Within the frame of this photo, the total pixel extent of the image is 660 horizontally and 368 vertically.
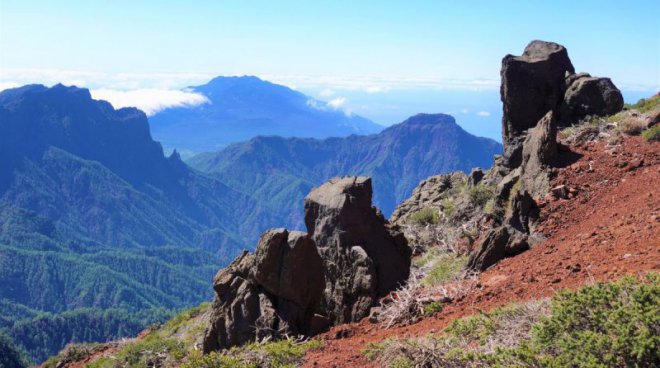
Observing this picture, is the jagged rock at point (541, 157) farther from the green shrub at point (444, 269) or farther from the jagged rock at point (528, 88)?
the jagged rock at point (528, 88)

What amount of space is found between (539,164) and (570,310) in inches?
482

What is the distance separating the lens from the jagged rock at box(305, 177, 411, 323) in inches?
571

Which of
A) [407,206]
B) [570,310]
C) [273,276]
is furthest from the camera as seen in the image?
[407,206]

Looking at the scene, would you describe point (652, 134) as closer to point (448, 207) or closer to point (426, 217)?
point (426, 217)

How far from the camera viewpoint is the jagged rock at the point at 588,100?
77.4 ft

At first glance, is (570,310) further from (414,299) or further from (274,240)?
(274,240)

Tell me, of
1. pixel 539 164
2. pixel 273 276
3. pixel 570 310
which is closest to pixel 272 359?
pixel 273 276

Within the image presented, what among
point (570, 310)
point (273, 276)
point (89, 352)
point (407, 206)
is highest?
point (570, 310)

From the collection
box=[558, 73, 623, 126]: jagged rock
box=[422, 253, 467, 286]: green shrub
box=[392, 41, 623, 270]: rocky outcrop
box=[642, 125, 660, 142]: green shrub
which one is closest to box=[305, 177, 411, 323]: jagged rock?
box=[422, 253, 467, 286]: green shrub

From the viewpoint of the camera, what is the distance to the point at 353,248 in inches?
600

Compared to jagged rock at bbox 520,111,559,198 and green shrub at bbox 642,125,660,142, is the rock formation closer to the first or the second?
jagged rock at bbox 520,111,559,198

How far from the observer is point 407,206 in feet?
115

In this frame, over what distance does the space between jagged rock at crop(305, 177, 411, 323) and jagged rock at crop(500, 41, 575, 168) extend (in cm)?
1006

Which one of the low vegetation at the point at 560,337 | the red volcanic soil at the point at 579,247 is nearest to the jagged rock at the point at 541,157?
the red volcanic soil at the point at 579,247
